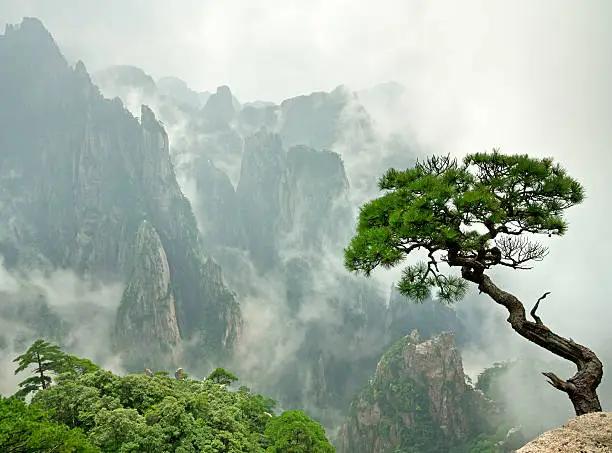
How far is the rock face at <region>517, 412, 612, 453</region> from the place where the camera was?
5793 millimetres

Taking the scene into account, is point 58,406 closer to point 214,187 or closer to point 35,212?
point 35,212

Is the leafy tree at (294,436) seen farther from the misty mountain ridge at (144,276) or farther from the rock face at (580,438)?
the misty mountain ridge at (144,276)

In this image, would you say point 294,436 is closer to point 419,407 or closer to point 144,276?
point 419,407

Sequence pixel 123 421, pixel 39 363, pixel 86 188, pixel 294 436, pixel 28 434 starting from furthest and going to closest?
pixel 86 188
pixel 39 363
pixel 294 436
pixel 123 421
pixel 28 434

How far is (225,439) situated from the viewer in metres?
17.1

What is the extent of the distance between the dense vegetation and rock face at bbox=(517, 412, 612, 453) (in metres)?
10.5

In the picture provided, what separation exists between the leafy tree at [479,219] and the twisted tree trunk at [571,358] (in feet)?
0.06

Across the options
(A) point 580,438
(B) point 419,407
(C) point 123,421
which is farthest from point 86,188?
(A) point 580,438

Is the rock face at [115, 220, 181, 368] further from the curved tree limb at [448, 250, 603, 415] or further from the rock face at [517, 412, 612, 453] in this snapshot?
the rock face at [517, 412, 612, 453]

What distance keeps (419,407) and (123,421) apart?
307 feet

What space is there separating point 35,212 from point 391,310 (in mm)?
124352

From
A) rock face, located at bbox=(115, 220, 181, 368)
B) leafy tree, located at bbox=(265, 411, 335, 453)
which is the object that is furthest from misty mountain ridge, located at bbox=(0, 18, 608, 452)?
leafy tree, located at bbox=(265, 411, 335, 453)

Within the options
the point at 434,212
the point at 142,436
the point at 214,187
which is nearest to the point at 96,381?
the point at 142,436

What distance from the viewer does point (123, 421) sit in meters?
14.4
